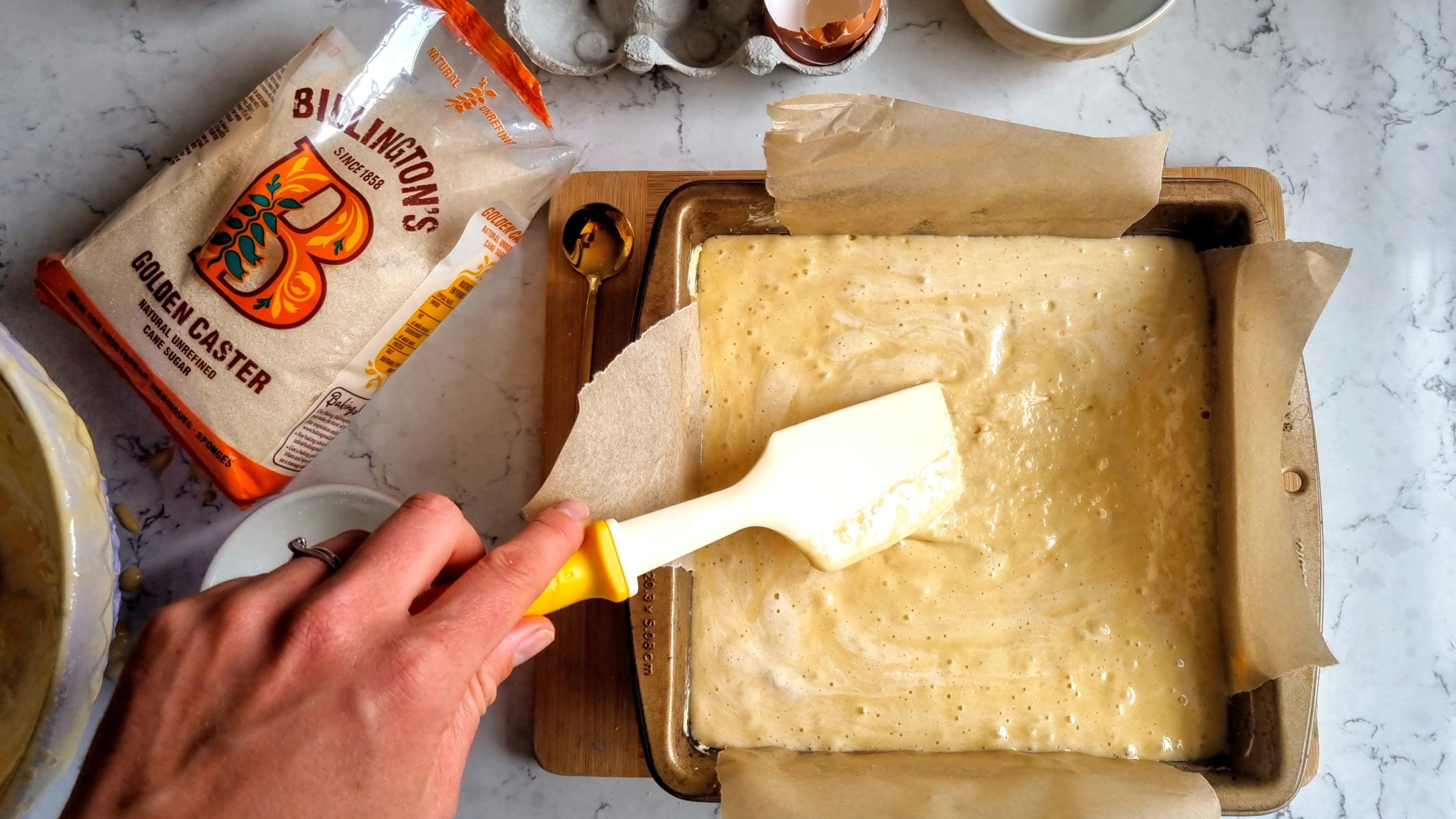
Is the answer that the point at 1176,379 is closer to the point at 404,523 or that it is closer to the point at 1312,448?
the point at 1312,448

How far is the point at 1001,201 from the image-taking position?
3.33ft

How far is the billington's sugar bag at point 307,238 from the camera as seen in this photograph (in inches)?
38.4

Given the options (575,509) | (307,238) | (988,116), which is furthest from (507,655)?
(988,116)

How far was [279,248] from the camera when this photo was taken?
98cm

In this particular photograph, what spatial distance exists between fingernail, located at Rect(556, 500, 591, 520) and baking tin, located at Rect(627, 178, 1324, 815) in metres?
0.15

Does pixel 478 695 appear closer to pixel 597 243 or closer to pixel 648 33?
pixel 597 243

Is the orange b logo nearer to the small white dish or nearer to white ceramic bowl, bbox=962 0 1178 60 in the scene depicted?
the small white dish

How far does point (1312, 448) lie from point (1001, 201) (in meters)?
0.44

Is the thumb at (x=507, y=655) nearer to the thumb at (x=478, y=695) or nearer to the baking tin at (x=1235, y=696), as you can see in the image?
the thumb at (x=478, y=695)

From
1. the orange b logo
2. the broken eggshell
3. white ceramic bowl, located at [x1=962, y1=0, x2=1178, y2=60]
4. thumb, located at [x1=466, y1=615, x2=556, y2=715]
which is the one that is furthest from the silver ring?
white ceramic bowl, located at [x1=962, y1=0, x2=1178, y2=60]

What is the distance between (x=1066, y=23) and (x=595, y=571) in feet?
3.06

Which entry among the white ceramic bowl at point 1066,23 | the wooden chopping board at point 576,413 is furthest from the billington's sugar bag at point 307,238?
the white ceramic bowl at point 1066,23

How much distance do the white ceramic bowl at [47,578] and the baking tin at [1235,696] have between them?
49 cm

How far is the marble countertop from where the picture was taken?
44.1 inches
